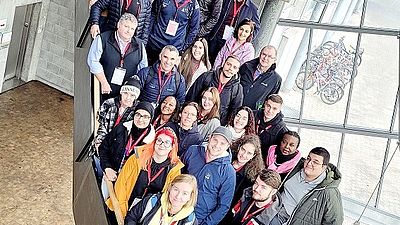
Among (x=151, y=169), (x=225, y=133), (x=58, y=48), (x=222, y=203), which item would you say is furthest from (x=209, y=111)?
(x=58, y=48)

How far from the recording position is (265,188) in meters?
7.00

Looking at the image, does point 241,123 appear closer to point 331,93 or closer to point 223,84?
point 223,84

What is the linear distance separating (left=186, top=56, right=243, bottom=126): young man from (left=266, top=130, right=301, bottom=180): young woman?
2.65 feet

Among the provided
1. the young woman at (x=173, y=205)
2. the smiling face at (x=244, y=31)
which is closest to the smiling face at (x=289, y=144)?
the young woman at (x=173, y=205)

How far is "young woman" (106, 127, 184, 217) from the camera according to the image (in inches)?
272

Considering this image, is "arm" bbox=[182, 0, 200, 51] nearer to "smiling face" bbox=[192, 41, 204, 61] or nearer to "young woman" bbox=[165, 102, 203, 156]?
"smiling face" bbox=[192, 41, 204, 61]

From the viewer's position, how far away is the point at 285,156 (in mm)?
7926

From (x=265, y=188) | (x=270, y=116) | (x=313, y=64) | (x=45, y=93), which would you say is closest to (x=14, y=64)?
(x=45, y=93)

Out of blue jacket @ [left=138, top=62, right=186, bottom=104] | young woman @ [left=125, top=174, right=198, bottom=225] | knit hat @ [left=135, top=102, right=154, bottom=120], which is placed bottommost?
young woman @ [left=125, top=174, right=198, bottom=225]

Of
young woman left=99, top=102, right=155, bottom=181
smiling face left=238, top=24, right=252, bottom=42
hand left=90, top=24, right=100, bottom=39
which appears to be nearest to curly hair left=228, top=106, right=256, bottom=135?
young woman left=99, top=102, right=155, bottom=181

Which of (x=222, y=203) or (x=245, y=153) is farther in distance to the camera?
(x=245, y=153)

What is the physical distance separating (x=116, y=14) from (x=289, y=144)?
296 centimetres

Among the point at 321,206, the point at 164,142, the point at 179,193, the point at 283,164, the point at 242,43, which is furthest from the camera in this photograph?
the point at 242,43

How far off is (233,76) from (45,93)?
30.4ft
